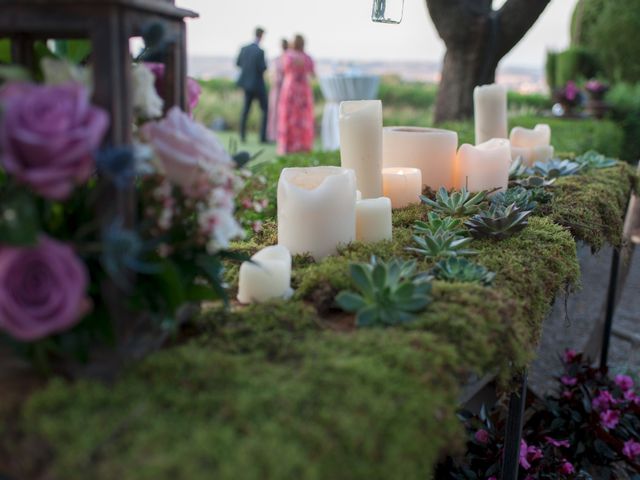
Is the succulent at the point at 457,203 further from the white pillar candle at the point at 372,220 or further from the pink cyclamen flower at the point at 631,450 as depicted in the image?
the pink cyclamen flower at the point at 631,450

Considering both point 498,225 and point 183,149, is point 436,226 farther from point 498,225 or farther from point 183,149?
point 183,149

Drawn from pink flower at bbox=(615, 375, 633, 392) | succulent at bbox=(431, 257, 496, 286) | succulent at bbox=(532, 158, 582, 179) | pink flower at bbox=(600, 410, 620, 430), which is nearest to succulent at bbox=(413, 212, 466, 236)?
succulent at bbox=(431, 257, 496, 286)

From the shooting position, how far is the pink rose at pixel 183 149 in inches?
39.7

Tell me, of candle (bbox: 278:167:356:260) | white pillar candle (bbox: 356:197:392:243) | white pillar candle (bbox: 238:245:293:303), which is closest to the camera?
white pillar candle (bbox: 238:245:293:303)

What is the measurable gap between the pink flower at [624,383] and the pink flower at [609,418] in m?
0.26

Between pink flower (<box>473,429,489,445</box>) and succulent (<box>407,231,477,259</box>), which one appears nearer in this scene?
succulent (<box>407,231,477,259</box>)

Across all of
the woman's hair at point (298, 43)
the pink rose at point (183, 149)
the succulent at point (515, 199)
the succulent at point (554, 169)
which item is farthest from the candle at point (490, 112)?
the woman's hair at point (298, 43)

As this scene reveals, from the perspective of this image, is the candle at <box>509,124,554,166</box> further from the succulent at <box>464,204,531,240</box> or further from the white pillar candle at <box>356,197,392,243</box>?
the white pillar candle at <box>356,197,392,243</box>

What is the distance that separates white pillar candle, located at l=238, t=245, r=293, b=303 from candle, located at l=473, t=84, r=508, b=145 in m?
1.56

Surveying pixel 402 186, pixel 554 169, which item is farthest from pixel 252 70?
pixel 402 186

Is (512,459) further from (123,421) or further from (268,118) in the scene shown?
(268,118)

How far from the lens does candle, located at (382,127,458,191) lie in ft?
6.93

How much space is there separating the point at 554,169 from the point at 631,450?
3.65 ft

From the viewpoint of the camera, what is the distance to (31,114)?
0.81 meters
